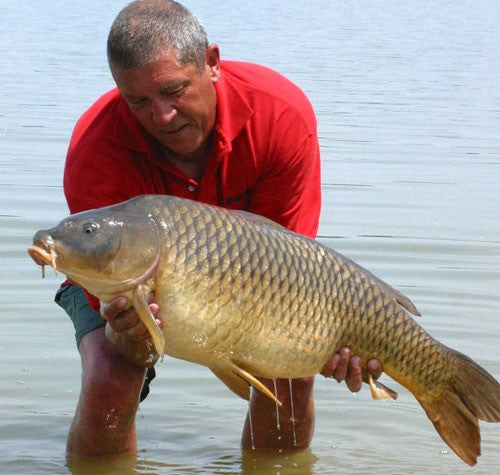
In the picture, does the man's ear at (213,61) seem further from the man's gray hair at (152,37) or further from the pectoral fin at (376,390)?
the pectoral fin at (376,390)

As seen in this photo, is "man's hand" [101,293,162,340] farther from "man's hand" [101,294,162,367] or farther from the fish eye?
the fish eye

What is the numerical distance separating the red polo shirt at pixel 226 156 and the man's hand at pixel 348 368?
0.62 metres

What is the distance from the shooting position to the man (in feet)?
13.3

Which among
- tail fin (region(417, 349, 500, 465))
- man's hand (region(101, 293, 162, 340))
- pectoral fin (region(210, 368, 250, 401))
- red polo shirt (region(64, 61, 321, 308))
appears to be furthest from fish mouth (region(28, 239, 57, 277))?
tail fin (region(417, 349, 500, 465))

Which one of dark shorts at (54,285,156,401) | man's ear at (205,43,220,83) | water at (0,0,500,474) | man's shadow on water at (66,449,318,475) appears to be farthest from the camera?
water at (0,0,500,474)

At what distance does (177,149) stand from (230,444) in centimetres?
150

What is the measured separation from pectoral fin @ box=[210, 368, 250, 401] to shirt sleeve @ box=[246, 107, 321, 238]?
0.71 metres

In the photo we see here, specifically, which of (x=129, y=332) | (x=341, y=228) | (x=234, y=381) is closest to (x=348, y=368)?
(x=234, y=381)

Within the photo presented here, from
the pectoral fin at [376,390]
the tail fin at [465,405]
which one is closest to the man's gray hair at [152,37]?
the pectoral fin at [376,390]

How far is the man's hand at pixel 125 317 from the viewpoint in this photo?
3.61 metres

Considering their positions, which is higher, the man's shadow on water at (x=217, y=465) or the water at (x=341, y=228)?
the man's shadow on water at (x=217, y=465)

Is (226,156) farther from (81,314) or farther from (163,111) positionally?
(81,314)

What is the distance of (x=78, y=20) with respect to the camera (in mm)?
26719

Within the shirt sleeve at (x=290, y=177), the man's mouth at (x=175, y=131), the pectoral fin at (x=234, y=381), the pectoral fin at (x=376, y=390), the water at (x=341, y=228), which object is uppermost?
the man's mouth at (x=175, y=131)
